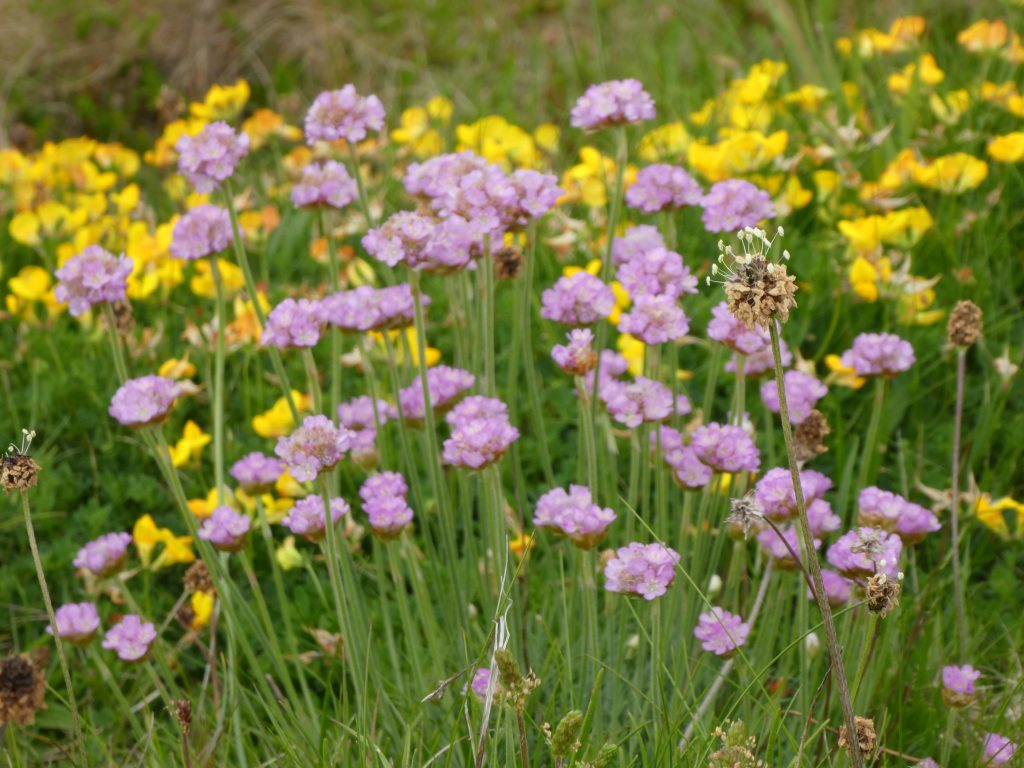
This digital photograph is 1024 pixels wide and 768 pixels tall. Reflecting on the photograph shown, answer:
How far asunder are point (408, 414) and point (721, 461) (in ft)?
1.66

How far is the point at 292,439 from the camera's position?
1529 millimetres

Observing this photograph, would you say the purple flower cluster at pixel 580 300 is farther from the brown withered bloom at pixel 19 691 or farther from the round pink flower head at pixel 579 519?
the brown withered bloom at pixel 19 691

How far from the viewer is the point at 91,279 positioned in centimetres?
184

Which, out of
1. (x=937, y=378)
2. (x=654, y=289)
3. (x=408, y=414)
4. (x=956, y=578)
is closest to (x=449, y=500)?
(x=408, y=414)

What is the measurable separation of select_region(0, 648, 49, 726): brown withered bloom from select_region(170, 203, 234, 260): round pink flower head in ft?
2.19

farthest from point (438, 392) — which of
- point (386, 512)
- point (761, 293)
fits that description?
point (761, 293)

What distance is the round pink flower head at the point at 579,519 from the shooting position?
160 cm

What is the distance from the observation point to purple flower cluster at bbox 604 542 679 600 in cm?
154

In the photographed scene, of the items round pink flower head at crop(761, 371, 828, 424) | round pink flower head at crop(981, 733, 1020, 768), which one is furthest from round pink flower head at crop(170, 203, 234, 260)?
round pink flower head at crop(981, 733, 1020, 768)

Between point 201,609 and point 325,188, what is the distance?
2.56ft

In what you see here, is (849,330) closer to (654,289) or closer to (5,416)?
(654,289)

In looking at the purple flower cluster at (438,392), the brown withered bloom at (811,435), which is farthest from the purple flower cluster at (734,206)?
the purple flower cluster at (438,392)

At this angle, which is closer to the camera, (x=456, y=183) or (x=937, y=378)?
(x=456, y=183)

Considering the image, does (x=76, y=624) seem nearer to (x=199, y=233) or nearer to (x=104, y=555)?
(x=104, y=555)
